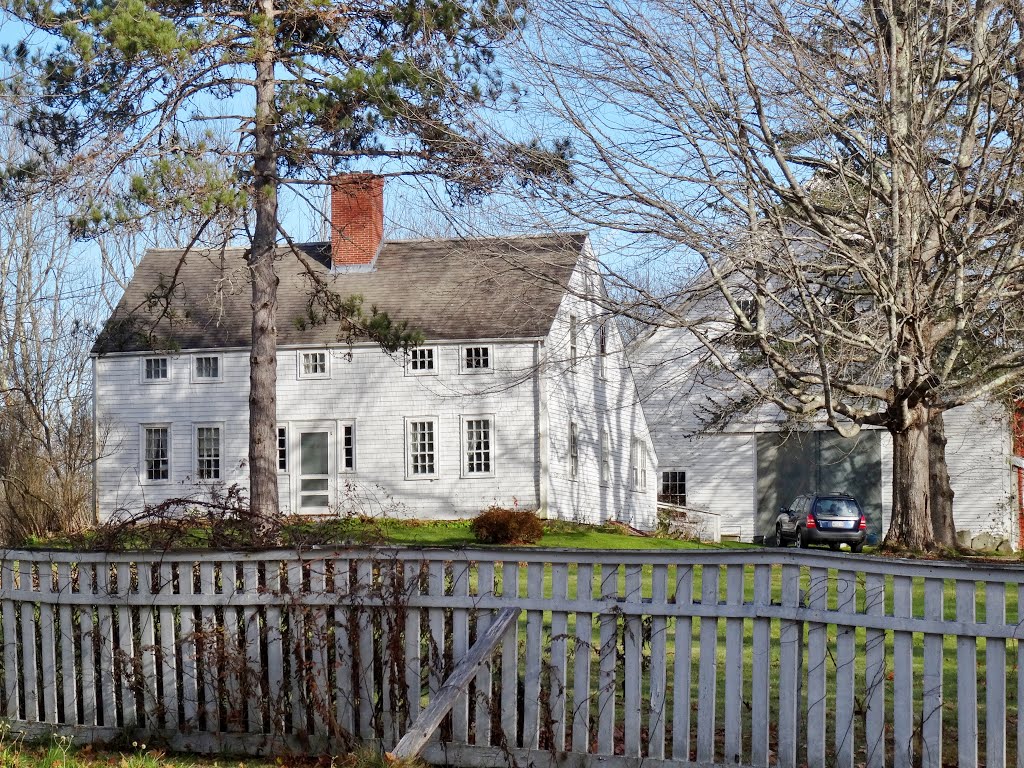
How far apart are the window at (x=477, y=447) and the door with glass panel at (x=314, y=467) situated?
3459 mm

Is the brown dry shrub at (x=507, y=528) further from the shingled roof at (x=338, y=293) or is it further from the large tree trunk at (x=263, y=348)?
the shingled roof at (x=338, y=293)

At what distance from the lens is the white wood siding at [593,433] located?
1166 inches

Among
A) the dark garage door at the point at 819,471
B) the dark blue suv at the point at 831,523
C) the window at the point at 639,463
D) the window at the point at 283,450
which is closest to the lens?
the dark blue suv at the point at 831,523

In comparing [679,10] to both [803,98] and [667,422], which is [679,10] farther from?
[667,422]

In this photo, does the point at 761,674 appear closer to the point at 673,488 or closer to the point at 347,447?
the point at 347,447

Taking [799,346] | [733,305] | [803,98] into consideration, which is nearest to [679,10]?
[803,98]

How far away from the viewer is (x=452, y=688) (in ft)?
19.9

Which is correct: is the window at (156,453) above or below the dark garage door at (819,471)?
above

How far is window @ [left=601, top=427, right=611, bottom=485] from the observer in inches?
1291

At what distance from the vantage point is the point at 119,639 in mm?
7055

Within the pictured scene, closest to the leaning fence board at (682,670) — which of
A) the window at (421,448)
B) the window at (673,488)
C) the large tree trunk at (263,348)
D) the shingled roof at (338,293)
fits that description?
the large tree trunk at (263,348)

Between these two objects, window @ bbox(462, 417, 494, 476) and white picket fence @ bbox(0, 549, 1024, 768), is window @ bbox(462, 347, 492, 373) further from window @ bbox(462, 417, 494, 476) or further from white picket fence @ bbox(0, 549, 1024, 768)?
white picket fence @ bbox(0, 549, 1024, 768)

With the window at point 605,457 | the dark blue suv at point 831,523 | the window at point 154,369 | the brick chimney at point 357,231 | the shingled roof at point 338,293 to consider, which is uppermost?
the brick chimney at point 357,231

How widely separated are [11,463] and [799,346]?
13.3m
